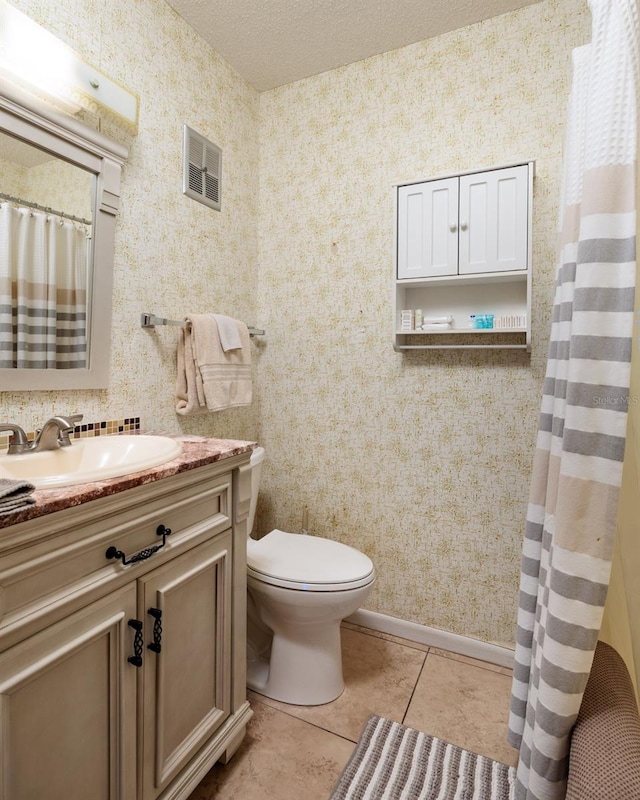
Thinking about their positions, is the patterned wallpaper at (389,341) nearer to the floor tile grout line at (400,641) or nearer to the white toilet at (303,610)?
the floor tile grout line at (400,641)

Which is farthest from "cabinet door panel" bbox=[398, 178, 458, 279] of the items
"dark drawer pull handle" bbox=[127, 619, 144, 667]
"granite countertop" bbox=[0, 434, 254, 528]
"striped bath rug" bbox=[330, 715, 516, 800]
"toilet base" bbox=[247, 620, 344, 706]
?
"striped bath rug" bbox=[330, 715, 516, 800]

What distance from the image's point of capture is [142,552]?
99cm

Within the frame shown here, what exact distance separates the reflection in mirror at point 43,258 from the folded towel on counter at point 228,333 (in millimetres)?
510

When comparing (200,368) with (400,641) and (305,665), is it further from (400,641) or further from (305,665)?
(400,641)

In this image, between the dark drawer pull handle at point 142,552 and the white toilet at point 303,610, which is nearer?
the dark drawer pull handle at point 142,552

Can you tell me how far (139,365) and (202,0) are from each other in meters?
1.37

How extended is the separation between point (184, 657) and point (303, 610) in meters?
0.48

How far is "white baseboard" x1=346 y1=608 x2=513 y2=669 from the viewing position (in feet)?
6.02

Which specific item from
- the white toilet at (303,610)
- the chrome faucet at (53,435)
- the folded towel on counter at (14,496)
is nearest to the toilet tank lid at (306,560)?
the white toilet at (303,610)

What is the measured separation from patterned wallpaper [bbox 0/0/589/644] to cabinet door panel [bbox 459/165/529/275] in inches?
5.8

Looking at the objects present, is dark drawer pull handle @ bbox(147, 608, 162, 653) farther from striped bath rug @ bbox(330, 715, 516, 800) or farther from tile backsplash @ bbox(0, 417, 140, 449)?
striped bath rug @ bbox(330, 715, 516, 800)

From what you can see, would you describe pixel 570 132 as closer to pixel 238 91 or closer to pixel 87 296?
pixel 87 296

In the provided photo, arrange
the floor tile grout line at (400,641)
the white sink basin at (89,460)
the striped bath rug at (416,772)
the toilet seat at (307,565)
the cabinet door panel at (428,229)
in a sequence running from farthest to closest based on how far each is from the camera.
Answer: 1. the floor tile grout line at (400,641)
2. the cabinet door panel at (428,229)
3. the toilet seat at (307,565)
4. the striped bath rug at (416,772)
5. the white sink basin at (89,460)

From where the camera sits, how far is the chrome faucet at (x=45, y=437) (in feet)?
3.68
